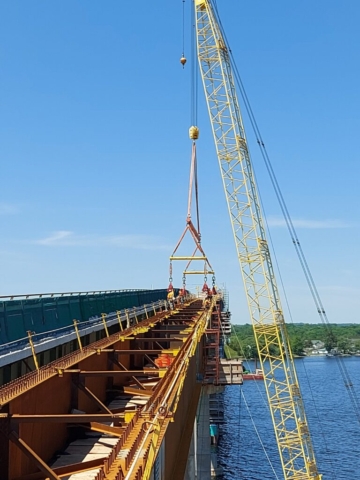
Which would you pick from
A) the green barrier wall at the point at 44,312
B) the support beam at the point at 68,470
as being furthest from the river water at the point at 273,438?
the support beam at the point at 68,470

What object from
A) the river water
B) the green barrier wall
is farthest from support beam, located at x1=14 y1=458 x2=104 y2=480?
the river water

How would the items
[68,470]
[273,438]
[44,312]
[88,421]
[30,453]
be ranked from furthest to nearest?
[273,438]
[44,312]
[68,470]
[88,421]
[30,453]

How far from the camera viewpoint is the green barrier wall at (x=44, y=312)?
16656 mm

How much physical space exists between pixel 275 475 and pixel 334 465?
757 centimetres

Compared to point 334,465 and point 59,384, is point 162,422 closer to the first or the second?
point 59,384

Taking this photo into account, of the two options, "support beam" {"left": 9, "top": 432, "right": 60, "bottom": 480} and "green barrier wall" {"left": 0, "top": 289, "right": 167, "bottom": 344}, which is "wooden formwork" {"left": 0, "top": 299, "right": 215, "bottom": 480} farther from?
"green barrier wall" {"left": 0, "top": 289, "right": 167, "bottom": 344}

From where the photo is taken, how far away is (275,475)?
1951 inches

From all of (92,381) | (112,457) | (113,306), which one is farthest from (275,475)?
(112,457)

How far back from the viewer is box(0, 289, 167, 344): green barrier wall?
54.6 feet

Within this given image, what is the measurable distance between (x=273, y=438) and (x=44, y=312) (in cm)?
5069

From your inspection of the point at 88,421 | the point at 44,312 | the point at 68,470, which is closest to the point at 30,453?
the point at 68,470

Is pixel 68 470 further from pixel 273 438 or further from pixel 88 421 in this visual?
pixel 273 438

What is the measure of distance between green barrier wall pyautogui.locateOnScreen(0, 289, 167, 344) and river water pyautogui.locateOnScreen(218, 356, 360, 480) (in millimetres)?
27783

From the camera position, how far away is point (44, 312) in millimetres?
20688
